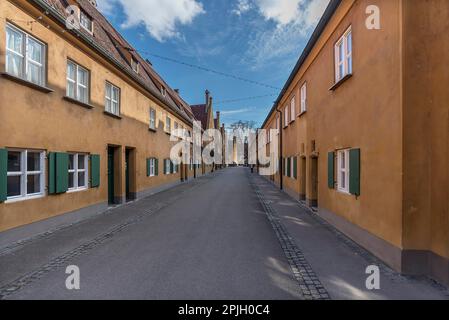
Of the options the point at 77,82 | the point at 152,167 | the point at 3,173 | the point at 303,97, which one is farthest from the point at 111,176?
the point at 303,97

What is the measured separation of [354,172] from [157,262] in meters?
4.89

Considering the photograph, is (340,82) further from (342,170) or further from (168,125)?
(168,125)

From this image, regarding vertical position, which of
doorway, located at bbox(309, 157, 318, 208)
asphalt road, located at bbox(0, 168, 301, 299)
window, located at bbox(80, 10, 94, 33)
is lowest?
asphalt road, located at bbox(0, 168, 301, 299)

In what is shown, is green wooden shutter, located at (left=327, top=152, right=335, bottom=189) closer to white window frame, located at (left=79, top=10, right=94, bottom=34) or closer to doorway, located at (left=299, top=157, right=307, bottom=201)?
doorway, located at (left=299, top=157, right=307, bottom=201)

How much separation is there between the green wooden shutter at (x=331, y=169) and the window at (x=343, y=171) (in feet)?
0.58

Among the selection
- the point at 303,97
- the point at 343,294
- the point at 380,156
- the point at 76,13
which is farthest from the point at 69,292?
the point at 303,97

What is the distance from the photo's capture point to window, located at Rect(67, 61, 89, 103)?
8.96 metres

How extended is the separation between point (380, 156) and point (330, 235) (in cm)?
275

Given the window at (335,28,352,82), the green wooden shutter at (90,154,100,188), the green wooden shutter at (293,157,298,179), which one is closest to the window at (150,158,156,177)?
the green wooden shutter at (90,154,100,188)

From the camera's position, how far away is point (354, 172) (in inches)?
256

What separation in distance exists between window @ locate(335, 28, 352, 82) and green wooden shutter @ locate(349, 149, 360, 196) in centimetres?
224

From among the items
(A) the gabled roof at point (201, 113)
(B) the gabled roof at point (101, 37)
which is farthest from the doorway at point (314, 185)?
(A) the gabled roof at point (201, 113)

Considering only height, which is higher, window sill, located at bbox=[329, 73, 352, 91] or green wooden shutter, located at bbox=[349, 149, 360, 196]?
window sill, located at bbox=[329, 73, 352, 91]

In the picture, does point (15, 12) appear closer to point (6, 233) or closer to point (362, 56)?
point (6, 233)
